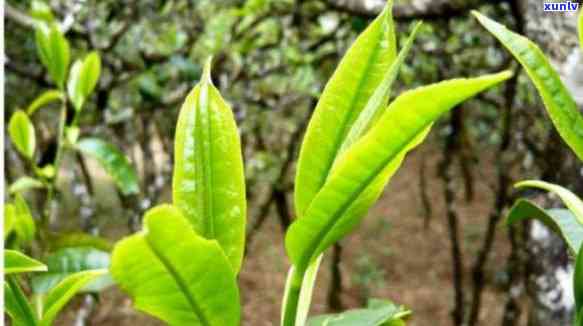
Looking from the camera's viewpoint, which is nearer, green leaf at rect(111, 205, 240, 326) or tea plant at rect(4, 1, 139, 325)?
green leaf at rect(111, 205, 240, 326)

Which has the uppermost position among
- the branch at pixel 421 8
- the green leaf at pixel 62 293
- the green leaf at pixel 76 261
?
the branch at pixel 421 8

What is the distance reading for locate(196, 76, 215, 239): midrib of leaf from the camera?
18.8 inches

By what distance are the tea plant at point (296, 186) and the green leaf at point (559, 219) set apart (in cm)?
14

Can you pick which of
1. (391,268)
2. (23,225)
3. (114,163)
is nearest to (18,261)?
(23,225)

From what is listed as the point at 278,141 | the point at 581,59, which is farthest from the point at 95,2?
the point at 278,141

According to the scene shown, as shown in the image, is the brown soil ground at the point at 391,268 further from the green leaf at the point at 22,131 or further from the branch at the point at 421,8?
the green leaf at the point at 22,131

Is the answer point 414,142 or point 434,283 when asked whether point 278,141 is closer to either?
point 434,283

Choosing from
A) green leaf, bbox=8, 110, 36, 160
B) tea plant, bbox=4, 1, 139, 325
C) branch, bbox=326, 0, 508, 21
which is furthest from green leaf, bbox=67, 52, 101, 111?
branch, bbox=326, 0, 508, 21

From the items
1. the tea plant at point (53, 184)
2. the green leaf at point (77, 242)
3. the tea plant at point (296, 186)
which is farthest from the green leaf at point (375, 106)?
the green leaf at point (77, 242)

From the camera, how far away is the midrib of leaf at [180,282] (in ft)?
1.32

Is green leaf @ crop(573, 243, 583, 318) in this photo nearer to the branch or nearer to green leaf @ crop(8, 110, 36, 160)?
green leaf @ crop(8, 110, 36, 160)

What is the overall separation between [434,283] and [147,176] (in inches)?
96.7

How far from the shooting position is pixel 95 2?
265 centimetres

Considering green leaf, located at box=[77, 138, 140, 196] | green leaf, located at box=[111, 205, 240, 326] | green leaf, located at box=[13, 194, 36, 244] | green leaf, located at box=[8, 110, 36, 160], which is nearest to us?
green leaf, located at box=[111, 205, 240, 326]
